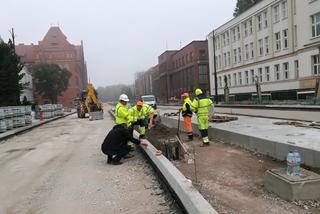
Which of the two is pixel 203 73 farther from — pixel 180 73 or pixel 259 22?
pixel 259 22

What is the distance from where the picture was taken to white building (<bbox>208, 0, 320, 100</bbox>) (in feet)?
114

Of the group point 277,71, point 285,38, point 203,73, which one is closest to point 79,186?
point 285,38

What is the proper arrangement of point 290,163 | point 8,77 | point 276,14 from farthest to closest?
point 276,14, point 8,77, point 290,163

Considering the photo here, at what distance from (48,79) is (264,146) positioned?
7502 centimetres

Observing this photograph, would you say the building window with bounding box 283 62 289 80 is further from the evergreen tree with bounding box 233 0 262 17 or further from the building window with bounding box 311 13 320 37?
the evergreen tree with bounding box 233 0 262 17

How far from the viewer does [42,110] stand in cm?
3634

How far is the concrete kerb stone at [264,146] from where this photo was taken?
23.4 feet

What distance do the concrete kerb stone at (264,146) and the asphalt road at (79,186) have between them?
3061 mm

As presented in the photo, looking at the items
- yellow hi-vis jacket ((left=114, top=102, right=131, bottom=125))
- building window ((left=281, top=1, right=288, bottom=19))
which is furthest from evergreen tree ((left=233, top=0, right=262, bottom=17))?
yellow hi-vis jacket ((left=114, top=102, right=131, bottom=125))

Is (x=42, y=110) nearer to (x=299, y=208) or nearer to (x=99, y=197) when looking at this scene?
(x=99, y=197)

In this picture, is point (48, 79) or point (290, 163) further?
point (48, 79)

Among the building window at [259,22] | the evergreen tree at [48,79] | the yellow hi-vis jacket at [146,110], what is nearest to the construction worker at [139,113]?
the yellow hi-vis jacket at [146,110]

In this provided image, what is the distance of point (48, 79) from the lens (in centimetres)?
7831

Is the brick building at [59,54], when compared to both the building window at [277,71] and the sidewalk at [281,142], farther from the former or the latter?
the sidewalk at [281,142]
